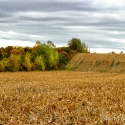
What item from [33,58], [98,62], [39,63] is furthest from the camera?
[98,62]

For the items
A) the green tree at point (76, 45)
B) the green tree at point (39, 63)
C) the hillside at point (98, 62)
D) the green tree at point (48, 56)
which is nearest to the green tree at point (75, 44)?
the green tree at point (76, 45)

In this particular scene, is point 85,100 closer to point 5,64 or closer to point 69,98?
point 69,98

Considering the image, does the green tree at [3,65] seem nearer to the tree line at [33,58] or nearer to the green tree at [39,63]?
the tree line at [33,58]

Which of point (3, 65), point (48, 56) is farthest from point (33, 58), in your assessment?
point (3, 65)

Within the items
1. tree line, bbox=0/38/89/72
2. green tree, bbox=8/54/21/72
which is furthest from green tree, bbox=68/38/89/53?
green tree, bbox=8/54/21/72

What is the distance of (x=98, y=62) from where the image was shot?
71.4 metres

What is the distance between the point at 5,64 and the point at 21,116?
4980 cm

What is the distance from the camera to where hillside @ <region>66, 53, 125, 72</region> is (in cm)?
6689

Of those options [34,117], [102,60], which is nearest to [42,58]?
[102,60]

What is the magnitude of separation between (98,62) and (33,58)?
1325 cm

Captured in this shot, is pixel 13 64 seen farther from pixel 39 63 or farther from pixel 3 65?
pixel 39 63

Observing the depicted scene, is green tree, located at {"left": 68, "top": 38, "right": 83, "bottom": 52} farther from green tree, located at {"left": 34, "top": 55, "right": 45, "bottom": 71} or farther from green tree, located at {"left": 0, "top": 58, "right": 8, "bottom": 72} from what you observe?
green tree, located at {"left": 0, "top": 58, "right": 8, "bottom": 72}

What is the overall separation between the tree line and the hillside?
77.0 inches

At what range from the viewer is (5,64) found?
61.1m
